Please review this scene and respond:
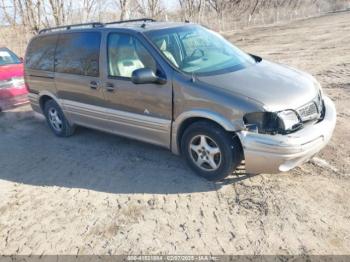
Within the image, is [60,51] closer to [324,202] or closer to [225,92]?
[225,92]

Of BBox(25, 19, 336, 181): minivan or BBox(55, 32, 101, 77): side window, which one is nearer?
BBox(25, 19, 336, 181): minivan

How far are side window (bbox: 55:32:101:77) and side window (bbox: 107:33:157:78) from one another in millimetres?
269

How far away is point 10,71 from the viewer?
7867mm

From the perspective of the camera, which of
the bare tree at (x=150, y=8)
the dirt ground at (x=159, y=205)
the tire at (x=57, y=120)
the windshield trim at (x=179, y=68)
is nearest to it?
the dirt ground at (x=159, y=205)

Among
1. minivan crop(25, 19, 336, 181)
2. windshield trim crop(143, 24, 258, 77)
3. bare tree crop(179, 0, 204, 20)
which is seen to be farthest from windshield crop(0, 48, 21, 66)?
bare tree crop(179, 0, 204, 20)

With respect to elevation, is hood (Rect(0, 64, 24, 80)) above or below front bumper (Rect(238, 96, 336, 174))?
below

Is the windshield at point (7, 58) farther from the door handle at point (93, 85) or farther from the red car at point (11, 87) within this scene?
the door handle at point (93, 85)

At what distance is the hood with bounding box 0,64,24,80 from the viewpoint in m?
7.64

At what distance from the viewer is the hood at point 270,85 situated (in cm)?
332

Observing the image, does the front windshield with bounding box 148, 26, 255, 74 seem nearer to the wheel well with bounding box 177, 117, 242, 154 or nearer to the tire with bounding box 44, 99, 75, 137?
the wheel well with bounding box 177, 117, 242, 154

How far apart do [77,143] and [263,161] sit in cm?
331

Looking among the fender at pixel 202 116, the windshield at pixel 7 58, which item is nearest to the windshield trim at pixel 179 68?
the fender at pixel 202 116

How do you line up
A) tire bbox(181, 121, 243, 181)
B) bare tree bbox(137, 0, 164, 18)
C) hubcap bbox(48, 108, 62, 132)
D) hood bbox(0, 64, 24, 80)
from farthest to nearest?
bare tree bbox(137, 0, 164, 18), hood bbox(0, 64, 24, 80), hubcap bbox(48, 108, 62, 132), tire bbox(181, 121, 243, 181)

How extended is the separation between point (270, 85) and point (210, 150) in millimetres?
982
